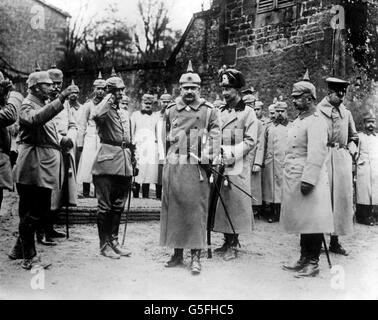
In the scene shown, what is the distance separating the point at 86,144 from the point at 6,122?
158 inches

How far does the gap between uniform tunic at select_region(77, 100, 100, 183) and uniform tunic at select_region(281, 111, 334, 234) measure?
4.86 meters

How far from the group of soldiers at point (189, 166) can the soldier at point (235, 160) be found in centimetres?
1

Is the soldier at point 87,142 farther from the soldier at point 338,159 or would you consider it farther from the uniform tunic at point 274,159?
the soldier at point 338,159

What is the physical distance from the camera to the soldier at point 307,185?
4.98 meters

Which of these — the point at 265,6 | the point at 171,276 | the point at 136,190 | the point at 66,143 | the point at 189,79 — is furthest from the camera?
the point at 265,6

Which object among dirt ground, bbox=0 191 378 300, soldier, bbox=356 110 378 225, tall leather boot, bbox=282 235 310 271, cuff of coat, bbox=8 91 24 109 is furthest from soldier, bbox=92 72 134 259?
soldier, bbox=356 110 378 225

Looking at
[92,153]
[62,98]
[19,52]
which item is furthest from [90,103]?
[19,52]

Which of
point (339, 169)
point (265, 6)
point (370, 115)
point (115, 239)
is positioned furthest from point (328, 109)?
point (265, 6)

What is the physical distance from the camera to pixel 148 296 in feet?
14.0

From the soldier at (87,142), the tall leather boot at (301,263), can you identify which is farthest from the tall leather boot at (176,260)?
the soldier at (87,142)

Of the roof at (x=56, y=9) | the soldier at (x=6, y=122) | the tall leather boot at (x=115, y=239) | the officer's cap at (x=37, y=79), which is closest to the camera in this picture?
the officer's cap at (x=37, y=79)

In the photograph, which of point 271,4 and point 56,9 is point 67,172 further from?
point 56,9

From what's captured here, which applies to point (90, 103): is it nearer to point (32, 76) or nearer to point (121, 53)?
point (32, 76)

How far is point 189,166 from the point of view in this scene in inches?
204
